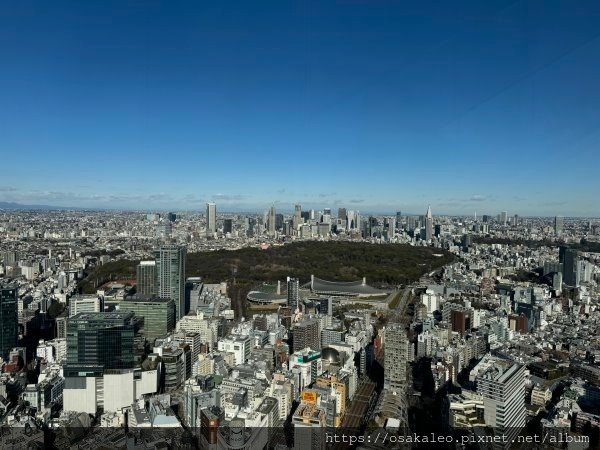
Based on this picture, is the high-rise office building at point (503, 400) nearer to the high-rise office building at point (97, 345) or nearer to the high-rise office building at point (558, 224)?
the high-rise office building at point (558, 224)

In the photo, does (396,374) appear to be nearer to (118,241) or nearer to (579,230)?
(579,230)

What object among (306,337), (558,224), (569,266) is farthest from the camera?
(569,266)

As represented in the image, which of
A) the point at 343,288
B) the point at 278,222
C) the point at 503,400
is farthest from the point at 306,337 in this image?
the point at 278,222

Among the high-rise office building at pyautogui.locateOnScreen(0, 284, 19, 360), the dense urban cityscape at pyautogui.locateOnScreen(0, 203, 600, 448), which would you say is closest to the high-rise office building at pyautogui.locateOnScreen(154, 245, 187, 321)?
the dense urban cityscape at pyautogui.locateOnScreen(0, 203, 600, 448)

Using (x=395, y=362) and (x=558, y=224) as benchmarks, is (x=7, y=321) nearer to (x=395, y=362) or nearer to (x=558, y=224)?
(x=395, y=362)

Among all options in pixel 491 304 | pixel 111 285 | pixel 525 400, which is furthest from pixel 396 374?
pixel 111 285

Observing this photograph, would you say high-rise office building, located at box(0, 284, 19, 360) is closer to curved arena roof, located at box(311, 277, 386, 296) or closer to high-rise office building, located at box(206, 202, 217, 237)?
curved arena roof, located at box(311, 277, 386, 296)

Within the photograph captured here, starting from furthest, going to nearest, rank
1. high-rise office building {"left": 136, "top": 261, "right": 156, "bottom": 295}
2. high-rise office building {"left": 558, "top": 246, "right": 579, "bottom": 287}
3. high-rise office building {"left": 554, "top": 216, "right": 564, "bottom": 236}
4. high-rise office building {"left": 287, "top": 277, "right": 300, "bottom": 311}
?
high-rise office building {"left": 287, "top": 277, "right": 300, "bottom": 311} < high-rise office building {"left": 136, "top": 261, "right": 156, "bottom": 295} < high-rise office building {"left": 558, "top": 246, "right": 579, "bottom": 287} < high-rise office building {"left": 554, "top": 216, "right": 564, "bottom": 236}
